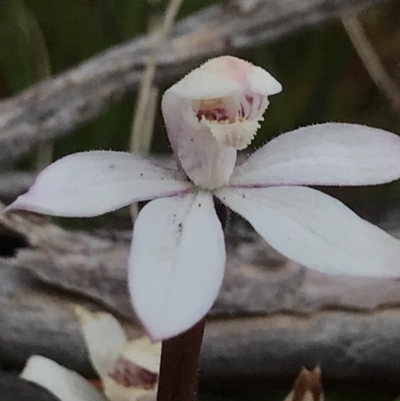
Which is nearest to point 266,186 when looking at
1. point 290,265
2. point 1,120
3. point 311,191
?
point 311,191

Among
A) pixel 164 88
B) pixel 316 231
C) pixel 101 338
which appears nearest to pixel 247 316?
pixel 101 338

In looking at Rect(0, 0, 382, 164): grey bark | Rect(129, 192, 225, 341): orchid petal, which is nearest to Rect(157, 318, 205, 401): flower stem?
Rect(129, 192, 225, 341): orchid petal

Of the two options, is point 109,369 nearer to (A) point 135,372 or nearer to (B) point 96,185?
(A) point 135,372

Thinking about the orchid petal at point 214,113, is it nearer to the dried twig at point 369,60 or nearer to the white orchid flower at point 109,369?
the white orchid flower at point 109,369

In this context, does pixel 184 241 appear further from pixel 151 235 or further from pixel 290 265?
pixel 290 265

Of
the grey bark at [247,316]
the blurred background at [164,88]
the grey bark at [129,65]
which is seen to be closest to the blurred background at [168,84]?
the blurred background at [164,88]

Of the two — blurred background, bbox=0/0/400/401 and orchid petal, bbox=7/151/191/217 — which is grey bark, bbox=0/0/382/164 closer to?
blurred background, bbox=0/0/400/401
